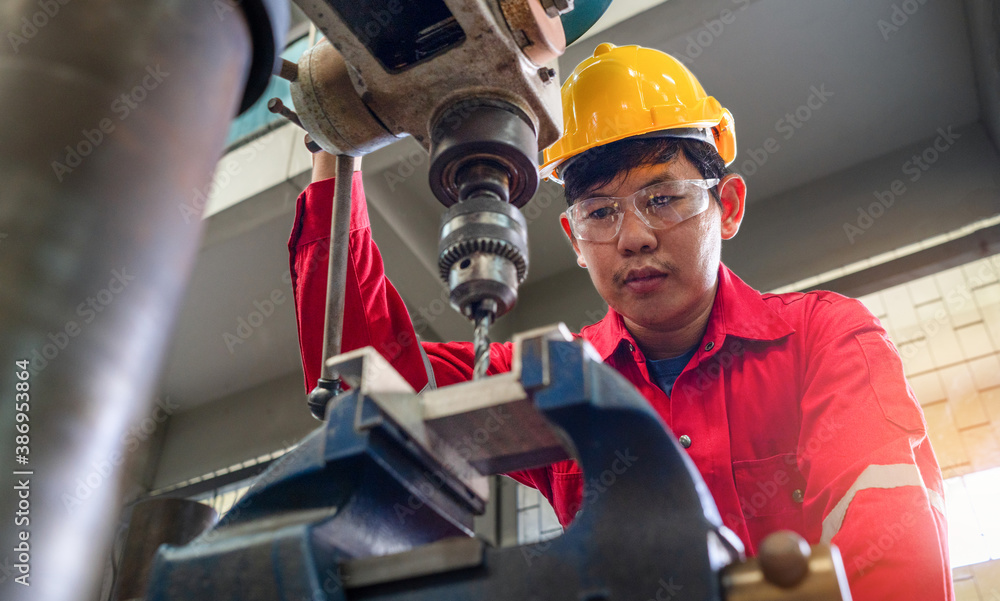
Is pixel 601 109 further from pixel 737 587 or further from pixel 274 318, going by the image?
pixel 274 318

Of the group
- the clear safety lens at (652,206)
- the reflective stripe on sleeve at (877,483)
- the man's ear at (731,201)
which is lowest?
the reflective stripe on sleeve at (877,483)

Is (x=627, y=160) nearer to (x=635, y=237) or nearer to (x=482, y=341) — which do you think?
(x=635, y=237)

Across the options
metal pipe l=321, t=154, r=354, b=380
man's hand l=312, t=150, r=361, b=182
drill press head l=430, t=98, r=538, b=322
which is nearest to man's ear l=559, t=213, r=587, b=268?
man's hand l=312, t=150, r=361, b=182

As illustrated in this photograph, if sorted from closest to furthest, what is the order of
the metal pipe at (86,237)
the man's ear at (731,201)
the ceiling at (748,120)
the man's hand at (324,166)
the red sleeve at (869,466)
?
the metal pipe at (86,237) → the red sleeve at (869,466) → the man's hand at (324,166) → the man's ear at (731,201) → the ceiling at (748,120)

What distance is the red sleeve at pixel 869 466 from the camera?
0.93 meters

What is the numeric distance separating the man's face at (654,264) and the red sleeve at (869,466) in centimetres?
26

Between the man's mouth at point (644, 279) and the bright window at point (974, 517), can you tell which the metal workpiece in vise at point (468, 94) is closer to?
the man's mouth at point (644, 279)

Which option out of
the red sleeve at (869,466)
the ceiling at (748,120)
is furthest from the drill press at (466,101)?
the ceiling at (748,120)

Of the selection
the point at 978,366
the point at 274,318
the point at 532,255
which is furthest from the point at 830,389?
the point at 274,318

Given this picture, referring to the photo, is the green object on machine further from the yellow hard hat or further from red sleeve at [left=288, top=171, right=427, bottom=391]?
the yellow hard hat

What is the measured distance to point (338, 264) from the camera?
39.4 inches

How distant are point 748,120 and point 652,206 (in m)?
2.14

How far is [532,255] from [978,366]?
216cm

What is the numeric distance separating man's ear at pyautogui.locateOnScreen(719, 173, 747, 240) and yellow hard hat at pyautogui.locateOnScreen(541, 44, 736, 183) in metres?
0.14
